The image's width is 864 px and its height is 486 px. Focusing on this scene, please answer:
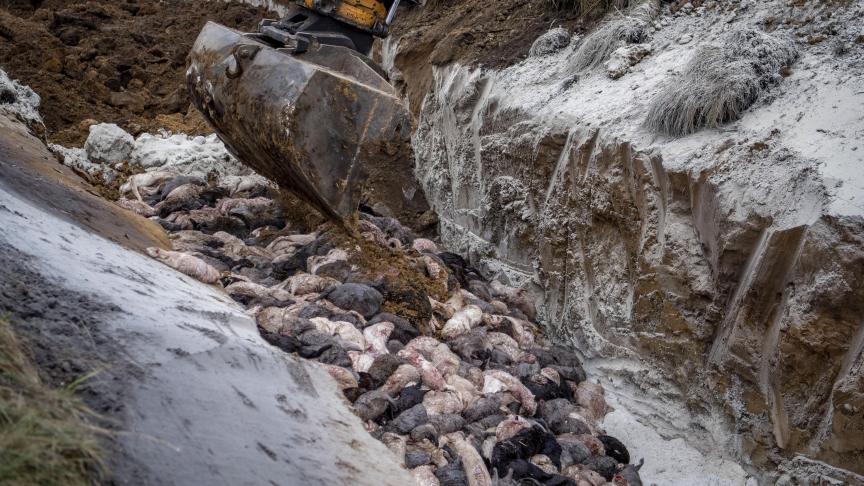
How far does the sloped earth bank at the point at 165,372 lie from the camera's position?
269 centimetres

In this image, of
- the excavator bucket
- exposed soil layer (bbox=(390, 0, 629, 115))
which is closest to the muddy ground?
exposed soil layer (bbox=(390, 0, 629, 115))

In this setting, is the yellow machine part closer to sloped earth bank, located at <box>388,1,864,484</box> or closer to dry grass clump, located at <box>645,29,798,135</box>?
sloped earth bank, located at <box>388,1,864,484</box>

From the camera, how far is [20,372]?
246 centimetres

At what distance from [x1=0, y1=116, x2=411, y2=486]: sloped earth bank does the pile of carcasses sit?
0.39 meters

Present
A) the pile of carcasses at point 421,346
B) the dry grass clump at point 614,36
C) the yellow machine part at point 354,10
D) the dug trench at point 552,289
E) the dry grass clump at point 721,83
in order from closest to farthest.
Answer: the dug trench at point 552,289 → the pile of carcasses at point 421,346 → the dry grass clump at point 721,83 → the yellow machine part at point 354,10 → the dry grass clump at point 614,36

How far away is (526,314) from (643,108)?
6.42 ft

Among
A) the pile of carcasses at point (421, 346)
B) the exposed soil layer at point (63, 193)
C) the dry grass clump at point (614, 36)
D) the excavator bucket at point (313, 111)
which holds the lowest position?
the pile of carcasses at point (421, 346)

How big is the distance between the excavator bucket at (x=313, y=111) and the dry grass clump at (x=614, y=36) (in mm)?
1991

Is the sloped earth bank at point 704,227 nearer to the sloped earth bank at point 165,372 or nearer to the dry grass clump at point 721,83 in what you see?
the dry grass clump at point 721,83

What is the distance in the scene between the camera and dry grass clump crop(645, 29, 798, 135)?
15.3 feet

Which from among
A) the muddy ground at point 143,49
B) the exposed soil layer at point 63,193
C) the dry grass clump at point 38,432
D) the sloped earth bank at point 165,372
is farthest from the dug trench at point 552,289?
the dry grass clump at point 38,432

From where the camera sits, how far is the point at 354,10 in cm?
601

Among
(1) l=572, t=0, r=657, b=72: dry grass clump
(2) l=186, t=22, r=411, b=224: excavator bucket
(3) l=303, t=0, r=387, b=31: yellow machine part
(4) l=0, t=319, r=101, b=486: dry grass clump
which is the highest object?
(1) l=572, t=0, r=657, b=72: dry grass clump

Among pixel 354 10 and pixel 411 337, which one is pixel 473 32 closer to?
pixel 354 10
